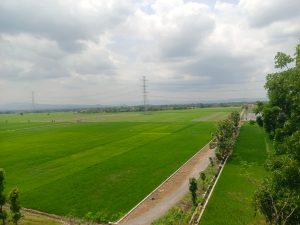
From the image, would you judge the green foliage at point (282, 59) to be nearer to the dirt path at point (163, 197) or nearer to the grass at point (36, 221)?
the dirt path at point (163, 197)

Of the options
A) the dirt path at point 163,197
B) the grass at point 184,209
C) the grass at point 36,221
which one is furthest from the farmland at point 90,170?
the grass at point 184,209

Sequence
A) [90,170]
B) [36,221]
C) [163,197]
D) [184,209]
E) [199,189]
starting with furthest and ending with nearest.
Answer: [90,170], [199,189], [163,197], [184,209], [36,221]

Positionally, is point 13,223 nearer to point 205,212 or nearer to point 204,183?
point 205,212

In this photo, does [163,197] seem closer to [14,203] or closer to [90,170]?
[14,203]

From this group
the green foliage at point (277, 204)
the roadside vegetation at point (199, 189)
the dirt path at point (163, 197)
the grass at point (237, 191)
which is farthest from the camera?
the dirt path at point (163, 197)

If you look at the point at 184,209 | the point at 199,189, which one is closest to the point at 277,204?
the point at 184,209

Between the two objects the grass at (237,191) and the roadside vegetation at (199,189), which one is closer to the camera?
the roadside vegetation at (199,189)

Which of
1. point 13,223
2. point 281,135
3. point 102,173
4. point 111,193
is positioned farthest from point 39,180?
point 281,135
